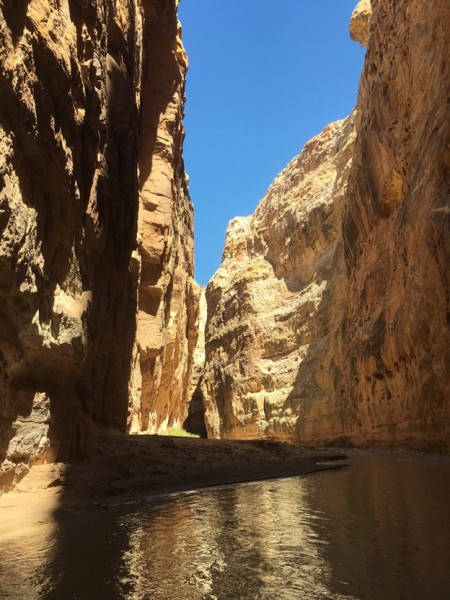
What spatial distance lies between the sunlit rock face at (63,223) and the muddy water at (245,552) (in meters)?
2.02

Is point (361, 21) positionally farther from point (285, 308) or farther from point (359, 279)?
point (359, 279)

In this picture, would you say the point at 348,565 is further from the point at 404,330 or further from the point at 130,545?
the point at 404,330

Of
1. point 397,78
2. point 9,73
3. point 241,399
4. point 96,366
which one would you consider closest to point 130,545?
point 9,73

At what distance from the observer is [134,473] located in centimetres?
829

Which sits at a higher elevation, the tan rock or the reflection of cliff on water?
the tan rock

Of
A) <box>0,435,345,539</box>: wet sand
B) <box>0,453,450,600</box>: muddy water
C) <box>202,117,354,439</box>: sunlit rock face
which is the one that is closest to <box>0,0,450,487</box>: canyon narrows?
<box>202,117,354,439</box>: sunlit rock face

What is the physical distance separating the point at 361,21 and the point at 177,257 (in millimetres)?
25794

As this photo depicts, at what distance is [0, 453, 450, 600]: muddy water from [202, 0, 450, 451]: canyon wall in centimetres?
1124

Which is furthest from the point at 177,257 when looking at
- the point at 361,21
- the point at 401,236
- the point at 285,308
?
the point at 361,21

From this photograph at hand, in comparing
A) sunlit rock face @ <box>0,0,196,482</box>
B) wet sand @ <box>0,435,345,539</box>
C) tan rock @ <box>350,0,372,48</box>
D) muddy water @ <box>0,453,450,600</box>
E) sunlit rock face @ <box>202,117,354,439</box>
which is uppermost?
tan rock @ <box>350,0,372,48</box>

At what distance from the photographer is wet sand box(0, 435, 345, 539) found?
5.79 m

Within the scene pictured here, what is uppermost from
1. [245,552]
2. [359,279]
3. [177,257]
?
[177,257]

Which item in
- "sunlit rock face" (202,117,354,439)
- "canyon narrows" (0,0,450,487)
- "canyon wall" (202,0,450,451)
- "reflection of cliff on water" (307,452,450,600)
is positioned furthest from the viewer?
"sunlit rock face" (202,117,354,439)

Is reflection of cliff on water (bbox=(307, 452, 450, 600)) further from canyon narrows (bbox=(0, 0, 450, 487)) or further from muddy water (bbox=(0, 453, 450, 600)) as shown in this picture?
canyon narrows (bbox=(0, 0, 450, 487))
